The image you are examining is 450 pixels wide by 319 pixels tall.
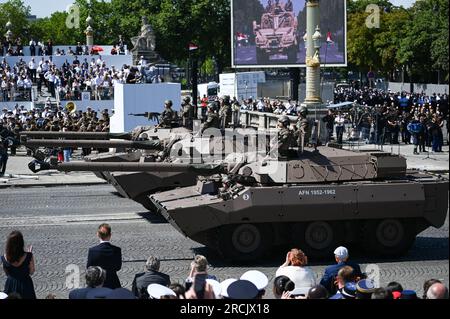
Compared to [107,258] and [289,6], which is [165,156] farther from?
[289,6]

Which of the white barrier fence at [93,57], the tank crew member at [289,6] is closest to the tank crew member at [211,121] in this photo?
the white barrier fence at [93,57]

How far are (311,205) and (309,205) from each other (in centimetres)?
4

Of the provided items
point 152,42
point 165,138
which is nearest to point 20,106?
point 152,42

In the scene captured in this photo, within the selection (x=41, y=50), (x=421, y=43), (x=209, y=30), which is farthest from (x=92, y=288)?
(x=209, y=30)

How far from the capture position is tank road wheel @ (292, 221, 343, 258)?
17062mm

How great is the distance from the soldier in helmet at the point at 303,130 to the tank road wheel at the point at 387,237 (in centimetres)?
191

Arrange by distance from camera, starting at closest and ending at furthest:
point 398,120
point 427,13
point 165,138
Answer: point 165,138 < point 398,120 < point 427,13

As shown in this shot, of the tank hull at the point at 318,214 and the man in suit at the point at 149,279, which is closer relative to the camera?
the man in suit at the point at 149,279

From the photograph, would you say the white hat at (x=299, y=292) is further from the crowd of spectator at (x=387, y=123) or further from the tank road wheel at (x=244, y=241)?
the crowd of spectator at (x=387, y=123)

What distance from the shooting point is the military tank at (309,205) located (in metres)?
16.7

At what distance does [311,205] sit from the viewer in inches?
663

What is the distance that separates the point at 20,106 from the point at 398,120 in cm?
1540

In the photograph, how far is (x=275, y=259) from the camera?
17.3 metres
